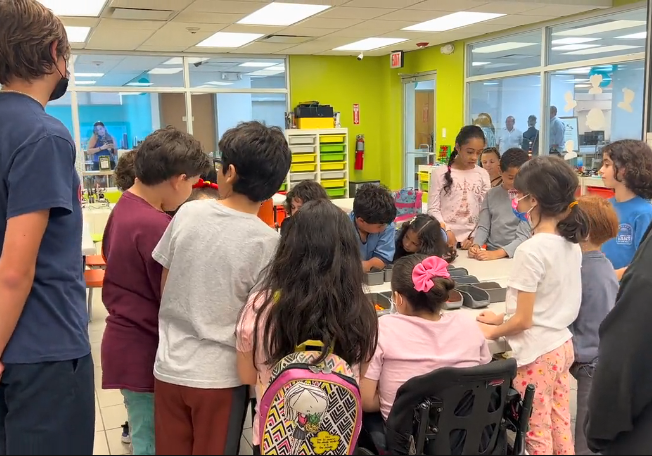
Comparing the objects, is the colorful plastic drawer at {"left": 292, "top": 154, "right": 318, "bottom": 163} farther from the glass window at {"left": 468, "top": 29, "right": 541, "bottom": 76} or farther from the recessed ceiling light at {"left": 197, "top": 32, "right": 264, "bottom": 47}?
the glass window at {"left": 468, "top": 29, "right": 541, "bottom": 76}

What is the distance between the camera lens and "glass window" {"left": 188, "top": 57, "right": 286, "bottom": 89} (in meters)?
8.68

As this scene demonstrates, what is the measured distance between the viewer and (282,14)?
5.74m

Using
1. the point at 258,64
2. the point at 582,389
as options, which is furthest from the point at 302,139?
the point at 582,389

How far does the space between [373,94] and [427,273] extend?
8102mm

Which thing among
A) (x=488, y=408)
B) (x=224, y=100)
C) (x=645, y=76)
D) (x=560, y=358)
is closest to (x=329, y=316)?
(x=488, y=408)

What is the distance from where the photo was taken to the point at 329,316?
150cm

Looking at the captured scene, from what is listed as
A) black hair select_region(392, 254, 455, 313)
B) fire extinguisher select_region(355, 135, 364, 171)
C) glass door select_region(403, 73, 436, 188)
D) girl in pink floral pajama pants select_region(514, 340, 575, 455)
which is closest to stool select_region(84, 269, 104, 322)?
black hair select_region(392, 254, 455, 313)

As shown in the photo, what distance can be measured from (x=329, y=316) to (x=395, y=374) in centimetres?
41

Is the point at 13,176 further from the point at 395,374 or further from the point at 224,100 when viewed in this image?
the point at 224,100

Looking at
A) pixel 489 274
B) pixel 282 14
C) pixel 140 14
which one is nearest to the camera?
pixel 489 274

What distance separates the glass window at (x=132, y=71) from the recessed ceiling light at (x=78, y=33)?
122 centimetres

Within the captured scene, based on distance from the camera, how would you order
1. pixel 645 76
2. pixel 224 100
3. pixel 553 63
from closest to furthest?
pixel 645 76 < pixel 553 63 < pixel 224 100

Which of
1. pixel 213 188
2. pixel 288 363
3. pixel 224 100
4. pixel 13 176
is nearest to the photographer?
pixel 13 176

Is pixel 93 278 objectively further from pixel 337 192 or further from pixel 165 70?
pixel 165 70
